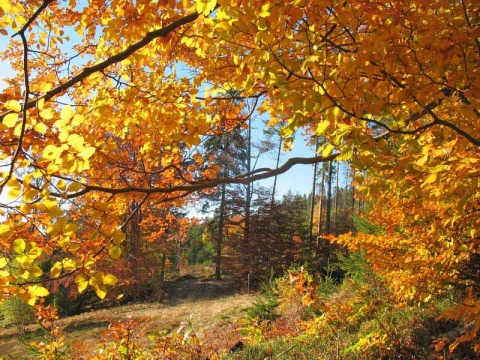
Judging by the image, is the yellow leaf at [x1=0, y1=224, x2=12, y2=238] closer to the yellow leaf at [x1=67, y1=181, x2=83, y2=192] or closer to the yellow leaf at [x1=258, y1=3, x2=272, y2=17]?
the yellow leaf at [x1=67, y1=181, x2=83, y2=192]

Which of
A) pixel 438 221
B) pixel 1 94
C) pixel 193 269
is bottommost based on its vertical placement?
pixel 193 269

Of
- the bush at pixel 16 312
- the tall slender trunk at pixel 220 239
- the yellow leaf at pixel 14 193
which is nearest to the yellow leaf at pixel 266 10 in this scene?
the yellow leaf at pixel 14 193

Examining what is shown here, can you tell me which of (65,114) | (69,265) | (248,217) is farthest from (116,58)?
(248,217)

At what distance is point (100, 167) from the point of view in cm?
298

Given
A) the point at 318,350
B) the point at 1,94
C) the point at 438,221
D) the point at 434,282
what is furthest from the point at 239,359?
the point at 1,94

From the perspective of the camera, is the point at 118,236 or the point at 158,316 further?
the point at 158,316

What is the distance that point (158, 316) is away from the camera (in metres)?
12.2

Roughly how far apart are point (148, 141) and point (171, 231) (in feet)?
62.5

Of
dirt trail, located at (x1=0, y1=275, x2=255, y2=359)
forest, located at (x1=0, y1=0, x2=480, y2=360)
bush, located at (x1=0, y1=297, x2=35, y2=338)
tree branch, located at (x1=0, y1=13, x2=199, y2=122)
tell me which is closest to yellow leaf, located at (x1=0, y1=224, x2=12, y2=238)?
forest, located at (x1=0, y1=0, x2=480, y2=360)

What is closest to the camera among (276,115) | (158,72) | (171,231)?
(158,72)

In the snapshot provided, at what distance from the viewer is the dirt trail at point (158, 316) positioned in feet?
33.6

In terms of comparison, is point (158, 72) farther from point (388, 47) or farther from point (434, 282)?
point (434, 282)

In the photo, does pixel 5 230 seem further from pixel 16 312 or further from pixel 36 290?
pixel 16 312

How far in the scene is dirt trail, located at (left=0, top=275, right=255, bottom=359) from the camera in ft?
33.6
